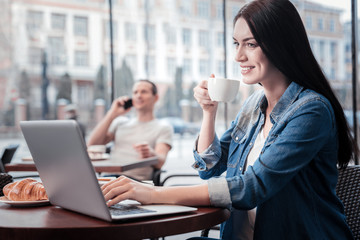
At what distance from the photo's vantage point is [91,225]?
0.87m

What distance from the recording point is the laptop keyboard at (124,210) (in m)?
0.94

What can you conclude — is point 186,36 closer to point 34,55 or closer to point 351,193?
point 34,55

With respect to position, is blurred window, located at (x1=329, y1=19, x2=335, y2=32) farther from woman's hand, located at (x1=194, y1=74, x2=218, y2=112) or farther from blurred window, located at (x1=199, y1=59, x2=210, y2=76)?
woman's hand, located at (x1=194, y1=74, x2=218, y2=112)

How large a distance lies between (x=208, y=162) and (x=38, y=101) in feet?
51.4

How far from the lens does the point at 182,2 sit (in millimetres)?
16094

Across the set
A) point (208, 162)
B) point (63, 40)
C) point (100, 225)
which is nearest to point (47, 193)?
point (100, 225)

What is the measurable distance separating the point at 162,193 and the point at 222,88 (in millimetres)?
364

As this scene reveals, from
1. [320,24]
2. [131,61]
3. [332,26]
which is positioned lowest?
[131,61]

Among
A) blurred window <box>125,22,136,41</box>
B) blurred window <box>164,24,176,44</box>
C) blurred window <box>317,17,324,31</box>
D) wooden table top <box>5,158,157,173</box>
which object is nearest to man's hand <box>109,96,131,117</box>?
wooden table top <box>5,158,157,173</box>

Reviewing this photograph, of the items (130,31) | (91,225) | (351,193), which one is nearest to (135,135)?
(351,193)

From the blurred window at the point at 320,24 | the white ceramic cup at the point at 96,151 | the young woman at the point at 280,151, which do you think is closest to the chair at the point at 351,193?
the young woman at the point at 280,151

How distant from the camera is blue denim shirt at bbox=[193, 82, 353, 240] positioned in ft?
3.46

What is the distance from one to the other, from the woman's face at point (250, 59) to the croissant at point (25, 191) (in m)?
0.66

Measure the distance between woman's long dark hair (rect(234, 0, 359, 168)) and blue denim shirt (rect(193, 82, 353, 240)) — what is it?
0.14 feet
